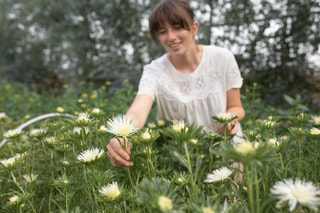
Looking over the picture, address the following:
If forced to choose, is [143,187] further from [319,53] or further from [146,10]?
A: [146,10]

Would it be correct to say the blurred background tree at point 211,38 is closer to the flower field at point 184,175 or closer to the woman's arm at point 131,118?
the woman's arm at point 131,118

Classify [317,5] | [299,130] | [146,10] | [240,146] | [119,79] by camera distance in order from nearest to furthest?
1. [240,146]
2. [299,130]
3. [317,5]
4. [146,10]
5. [119,79]

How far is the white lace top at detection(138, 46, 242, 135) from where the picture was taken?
157 centimetres

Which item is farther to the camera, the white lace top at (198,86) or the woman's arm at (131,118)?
the white lace top at (198,86)

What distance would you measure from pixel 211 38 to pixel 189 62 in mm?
1091

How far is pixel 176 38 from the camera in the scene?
142 centimetres

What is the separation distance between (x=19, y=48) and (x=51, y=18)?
2.58 meters

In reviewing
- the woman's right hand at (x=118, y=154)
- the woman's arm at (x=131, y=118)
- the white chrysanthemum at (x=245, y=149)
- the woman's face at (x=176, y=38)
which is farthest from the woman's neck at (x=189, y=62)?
the white chrysanthemum at (x=245, y=149)

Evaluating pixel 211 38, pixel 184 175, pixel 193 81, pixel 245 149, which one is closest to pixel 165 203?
pixel 245 149

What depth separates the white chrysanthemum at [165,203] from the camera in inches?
16.9

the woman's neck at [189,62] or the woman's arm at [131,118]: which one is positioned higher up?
the woman's neck at [189,62]

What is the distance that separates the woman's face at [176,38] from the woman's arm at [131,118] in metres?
0.33

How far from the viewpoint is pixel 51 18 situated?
426 cm

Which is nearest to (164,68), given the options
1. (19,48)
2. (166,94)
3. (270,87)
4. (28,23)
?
(166,94)
